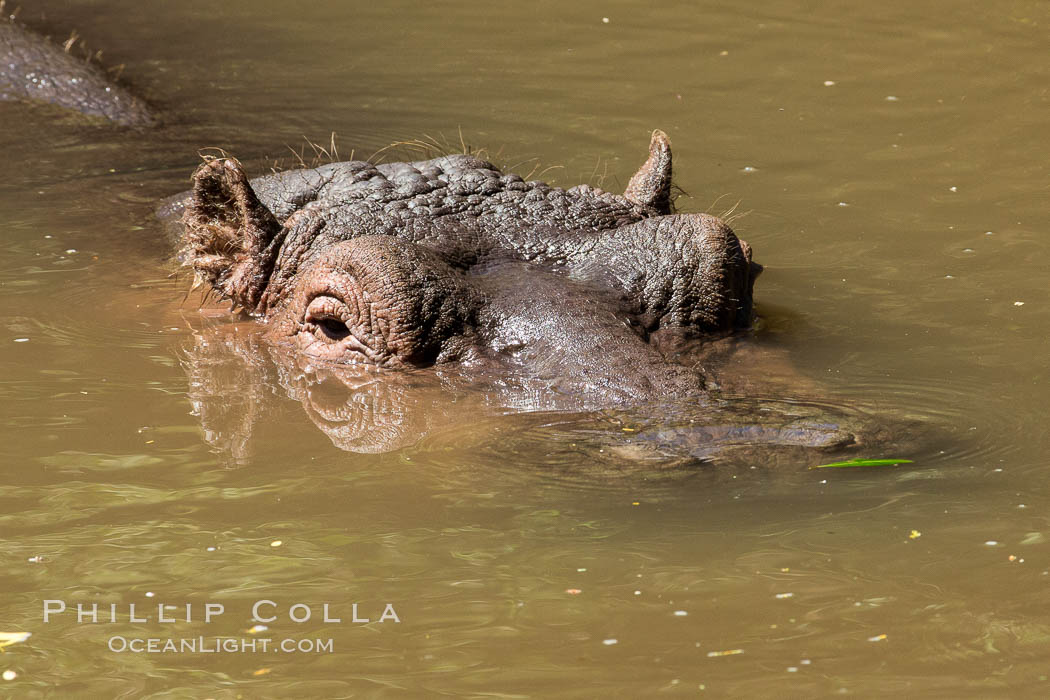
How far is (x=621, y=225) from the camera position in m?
6.22

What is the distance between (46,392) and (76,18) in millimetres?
7683

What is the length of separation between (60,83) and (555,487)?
692 centimetres

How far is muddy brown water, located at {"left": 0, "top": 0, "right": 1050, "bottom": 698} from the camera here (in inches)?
145

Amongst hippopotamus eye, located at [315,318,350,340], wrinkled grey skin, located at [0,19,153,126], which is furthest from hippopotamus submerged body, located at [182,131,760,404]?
wrinkled grey skin, located at [0,19,153,126]

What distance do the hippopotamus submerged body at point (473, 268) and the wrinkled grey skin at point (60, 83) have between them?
3.71m

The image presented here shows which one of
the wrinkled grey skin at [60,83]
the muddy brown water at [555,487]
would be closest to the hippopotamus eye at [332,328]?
the muddy brown water at [555,487]

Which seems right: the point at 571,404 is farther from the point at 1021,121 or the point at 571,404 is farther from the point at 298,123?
the point at 1021,121

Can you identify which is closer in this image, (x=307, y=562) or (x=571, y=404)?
(x=307, y=562)

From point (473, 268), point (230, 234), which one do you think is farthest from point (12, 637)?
point (230, 234)

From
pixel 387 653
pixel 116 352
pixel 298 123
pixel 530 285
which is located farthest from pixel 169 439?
pixel 298 123

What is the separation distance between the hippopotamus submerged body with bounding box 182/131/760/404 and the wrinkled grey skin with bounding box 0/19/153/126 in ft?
12.2

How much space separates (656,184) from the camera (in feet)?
22.1

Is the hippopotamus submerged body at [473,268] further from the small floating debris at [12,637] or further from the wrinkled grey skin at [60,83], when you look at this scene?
the wrinkled grey skin at [60,83]

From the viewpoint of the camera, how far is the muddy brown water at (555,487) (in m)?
3.68
